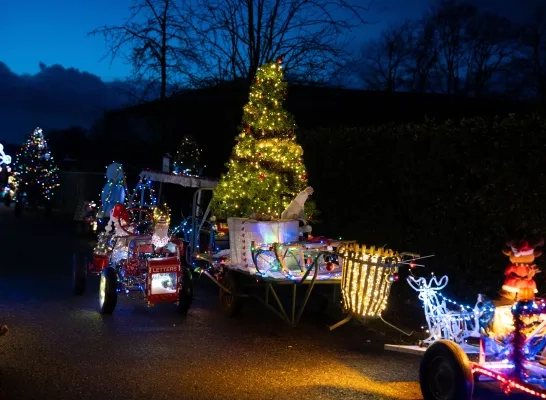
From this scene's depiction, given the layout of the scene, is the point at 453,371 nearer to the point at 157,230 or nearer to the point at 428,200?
the point at 428,200

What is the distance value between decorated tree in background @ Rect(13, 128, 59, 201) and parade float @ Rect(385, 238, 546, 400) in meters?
34.6

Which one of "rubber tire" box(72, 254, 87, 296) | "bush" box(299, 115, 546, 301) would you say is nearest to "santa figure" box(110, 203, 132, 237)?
"rubber tire" box(72, 254, 87, 296)

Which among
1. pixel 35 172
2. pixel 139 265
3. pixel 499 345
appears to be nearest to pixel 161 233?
pixel 139 265

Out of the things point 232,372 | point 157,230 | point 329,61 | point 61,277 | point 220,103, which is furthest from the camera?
point 220,103

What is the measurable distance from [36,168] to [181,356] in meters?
34.3

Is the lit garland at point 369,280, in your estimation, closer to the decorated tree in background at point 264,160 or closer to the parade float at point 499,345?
the parade float at point 499,345

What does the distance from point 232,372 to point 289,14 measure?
12406 millimetres

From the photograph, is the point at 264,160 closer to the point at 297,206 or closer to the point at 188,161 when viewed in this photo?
the point at 297,206

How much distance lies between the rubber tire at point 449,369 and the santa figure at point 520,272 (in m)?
0.79

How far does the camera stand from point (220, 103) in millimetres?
20922

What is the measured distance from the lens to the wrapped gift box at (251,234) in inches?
388

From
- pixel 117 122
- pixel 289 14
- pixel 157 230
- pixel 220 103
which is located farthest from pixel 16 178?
pixel 157 230

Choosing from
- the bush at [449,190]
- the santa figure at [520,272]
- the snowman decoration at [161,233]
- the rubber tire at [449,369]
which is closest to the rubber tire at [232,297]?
the snowman decoration at [161,233]

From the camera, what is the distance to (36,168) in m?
39.5
